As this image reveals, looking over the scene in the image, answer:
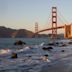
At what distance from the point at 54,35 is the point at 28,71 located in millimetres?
43657

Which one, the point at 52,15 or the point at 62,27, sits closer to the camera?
the point at 62,27

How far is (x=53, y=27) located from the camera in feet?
176

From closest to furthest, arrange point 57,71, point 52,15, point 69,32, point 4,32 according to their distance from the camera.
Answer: point 57,71
point 69,32
point 52,15
point 4,32

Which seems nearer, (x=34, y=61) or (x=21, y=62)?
(x=21, y=62)

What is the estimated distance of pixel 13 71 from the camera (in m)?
9.88

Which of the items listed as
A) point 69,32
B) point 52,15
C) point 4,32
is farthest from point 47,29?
point 4,32

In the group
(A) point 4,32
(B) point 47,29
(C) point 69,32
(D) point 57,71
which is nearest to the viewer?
(D) point 57,71

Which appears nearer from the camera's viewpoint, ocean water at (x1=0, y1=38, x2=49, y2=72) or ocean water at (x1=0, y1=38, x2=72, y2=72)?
ocean water at (x1=0, y1=38, x2=49, y2=72)

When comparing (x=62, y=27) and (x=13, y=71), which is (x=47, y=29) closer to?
(x=62, y=27)

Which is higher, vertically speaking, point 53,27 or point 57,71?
point 53,27

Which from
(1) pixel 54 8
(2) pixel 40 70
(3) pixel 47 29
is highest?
(1) pixel 54 8

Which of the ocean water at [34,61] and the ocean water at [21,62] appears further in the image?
the ocean water at [34,61]

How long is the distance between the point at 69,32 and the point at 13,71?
47.2m

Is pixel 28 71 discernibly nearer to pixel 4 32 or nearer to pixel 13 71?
pixel 13 71
